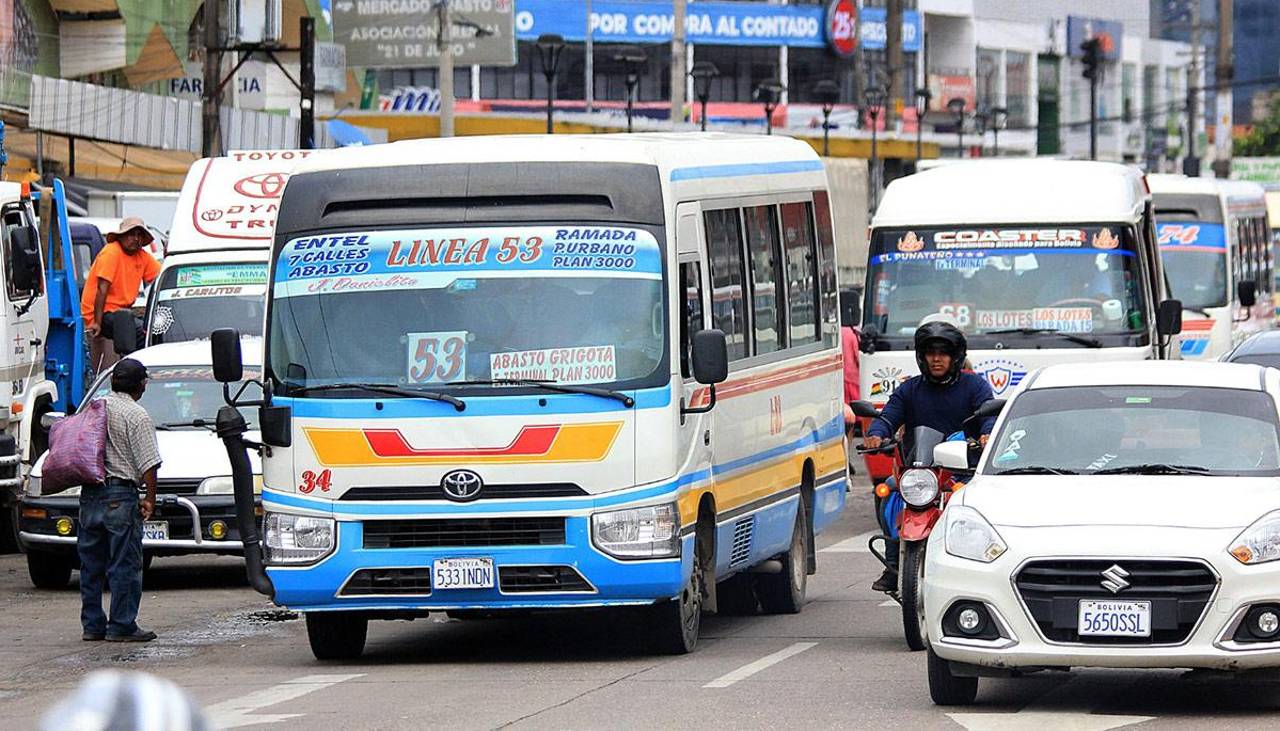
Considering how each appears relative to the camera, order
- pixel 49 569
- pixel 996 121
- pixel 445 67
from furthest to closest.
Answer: pixel 996 121, pixel 445 67, pixel 49 569

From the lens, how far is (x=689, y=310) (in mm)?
12516

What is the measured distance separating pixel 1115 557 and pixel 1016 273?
404 inches

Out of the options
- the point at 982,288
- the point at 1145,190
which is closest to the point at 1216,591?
the point at 982,288

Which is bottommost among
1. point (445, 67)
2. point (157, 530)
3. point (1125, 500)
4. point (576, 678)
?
point (576, 678)

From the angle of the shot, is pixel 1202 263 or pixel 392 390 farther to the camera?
pixel 1202 263

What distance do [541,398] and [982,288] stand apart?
27.2 feet

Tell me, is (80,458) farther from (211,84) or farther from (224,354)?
(211,84)

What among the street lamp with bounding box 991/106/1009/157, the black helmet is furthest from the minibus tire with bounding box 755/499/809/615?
the street lamp with bounding box 991/106/1009/157

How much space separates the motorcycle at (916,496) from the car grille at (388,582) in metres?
2.28

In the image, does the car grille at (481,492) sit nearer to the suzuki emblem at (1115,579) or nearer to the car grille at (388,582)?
the car grille at (388,582)

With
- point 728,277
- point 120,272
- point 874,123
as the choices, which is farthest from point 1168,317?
point 874,123

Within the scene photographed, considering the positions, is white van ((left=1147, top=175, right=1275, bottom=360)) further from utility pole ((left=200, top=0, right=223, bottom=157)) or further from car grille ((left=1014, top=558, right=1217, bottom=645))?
car grille ((left=1014, top=558, right=1217, bottom=645))

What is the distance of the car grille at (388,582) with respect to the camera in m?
11.9

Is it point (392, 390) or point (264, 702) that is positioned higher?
point (392, 390)
